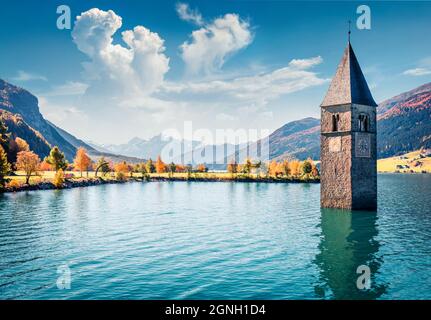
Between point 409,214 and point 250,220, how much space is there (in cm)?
2574

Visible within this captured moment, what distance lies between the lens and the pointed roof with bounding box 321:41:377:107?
58031mm

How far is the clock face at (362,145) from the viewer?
188 ft

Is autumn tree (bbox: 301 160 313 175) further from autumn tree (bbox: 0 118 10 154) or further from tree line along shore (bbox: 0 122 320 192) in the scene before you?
autumn tree (bbox: 0 118 10 154)

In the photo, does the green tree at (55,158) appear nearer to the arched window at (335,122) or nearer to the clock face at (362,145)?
the arched window at (335,122)

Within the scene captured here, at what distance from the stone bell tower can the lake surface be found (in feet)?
14.6

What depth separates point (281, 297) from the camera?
20.9 m

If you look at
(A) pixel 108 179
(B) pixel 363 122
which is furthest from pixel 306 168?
(B) pixel 363 122

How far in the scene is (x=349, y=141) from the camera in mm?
56812

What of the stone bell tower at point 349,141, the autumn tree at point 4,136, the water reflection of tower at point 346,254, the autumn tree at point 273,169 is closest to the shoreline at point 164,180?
the autumn tree at point 273,169

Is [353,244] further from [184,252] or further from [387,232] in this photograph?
[184,252]

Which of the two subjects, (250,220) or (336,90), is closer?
(250,220)

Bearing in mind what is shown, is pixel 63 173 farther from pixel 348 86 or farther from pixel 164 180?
pixel 348 86

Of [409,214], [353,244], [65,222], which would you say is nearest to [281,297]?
[353,244]
